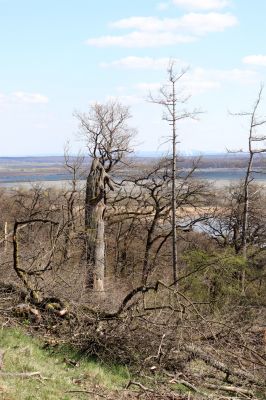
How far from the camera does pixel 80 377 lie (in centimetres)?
753

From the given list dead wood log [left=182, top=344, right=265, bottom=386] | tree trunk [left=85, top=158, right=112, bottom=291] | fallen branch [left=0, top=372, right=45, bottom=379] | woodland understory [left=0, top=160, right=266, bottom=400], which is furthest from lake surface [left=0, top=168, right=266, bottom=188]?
fallen branch [left=0, top=372, right=45, bottom=379]

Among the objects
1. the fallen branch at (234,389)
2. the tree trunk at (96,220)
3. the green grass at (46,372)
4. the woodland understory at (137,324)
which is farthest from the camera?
the tree trunk at (96,220)

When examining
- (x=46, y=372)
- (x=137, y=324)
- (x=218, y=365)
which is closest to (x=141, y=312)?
(x=137, y=324)

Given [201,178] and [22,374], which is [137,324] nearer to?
[22,374]

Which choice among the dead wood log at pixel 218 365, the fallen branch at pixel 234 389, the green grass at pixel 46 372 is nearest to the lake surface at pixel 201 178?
the dead wood log at pixel 218 365

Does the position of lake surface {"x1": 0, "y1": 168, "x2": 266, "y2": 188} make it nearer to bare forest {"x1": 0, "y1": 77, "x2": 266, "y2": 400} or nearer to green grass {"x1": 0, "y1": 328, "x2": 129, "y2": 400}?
bare forest {"x1": 0, "y1": 77, "x2": 266, "y2": 400}

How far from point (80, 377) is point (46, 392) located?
4.38 ft

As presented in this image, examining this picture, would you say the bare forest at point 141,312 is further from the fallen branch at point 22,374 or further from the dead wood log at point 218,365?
the fallen branch at point 22,374

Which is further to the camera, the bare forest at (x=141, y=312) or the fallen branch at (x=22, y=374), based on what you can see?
the bare forest at (x=141, y=312)

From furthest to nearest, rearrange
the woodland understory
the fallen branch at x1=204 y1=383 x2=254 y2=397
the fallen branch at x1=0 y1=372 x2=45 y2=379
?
the woodland understory → the fallen branch at x1=204 y1=383 x2=254 y2=397 → the fallen branch at x1=0 y1=372 x2=45 y2=379

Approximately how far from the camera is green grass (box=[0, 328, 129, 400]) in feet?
20.1

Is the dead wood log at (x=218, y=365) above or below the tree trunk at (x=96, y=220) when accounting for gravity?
below

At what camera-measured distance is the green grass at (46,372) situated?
6.12m

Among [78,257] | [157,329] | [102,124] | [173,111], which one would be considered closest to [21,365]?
[157,329]
